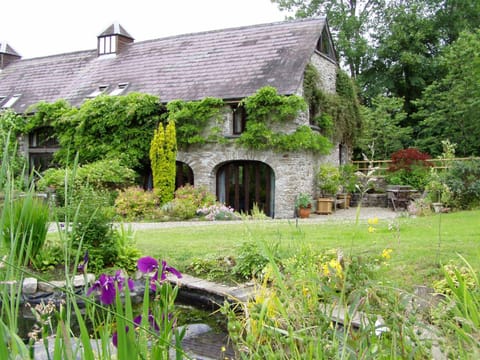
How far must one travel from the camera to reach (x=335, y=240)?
747 centimetres

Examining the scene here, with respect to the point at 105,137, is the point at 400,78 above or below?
above

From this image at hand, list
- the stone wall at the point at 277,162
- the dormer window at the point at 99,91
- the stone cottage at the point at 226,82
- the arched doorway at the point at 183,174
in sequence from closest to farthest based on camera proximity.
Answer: the stone wall at the point at 277,162, the stone cottage at the point at 226,82, the arched doorway at the point at 183,174, the dormer window at the point at 99,91

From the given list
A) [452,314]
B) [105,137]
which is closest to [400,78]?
[105,137]

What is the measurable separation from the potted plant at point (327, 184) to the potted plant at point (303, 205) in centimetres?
79

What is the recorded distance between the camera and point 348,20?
2831 centimetres

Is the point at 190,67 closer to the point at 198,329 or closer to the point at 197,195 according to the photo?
the point at 197,195

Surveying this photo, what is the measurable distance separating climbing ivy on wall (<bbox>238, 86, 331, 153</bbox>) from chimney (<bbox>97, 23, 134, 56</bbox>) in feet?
29.0

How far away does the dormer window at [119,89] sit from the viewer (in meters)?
18.3

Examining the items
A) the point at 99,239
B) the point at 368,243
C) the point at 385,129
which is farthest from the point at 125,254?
the point at 385,129

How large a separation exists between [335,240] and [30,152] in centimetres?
1546

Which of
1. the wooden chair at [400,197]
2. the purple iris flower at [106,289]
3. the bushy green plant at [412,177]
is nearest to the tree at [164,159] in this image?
the wooden chair at [400,197]

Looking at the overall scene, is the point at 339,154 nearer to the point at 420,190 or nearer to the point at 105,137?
the point at 420,190

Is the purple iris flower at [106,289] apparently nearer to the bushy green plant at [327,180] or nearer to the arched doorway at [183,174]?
the bushy green plant at [327,180]

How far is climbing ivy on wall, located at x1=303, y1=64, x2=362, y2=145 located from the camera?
632 inches
